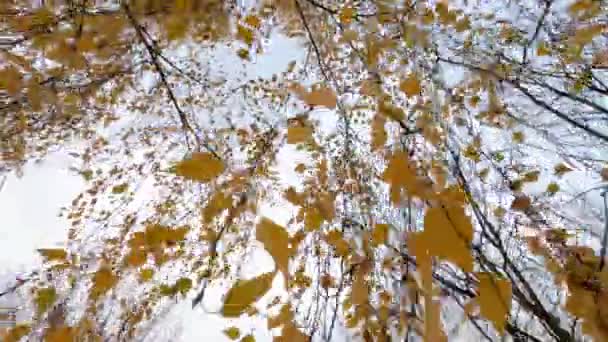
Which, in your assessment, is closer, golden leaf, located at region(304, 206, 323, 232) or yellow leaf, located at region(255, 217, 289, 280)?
yellow leaf, located at region(255, 217, 289, 280)

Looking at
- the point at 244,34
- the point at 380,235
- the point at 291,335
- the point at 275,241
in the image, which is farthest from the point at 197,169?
the point at 244,34

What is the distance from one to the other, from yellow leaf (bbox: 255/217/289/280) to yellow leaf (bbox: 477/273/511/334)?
0.60ft

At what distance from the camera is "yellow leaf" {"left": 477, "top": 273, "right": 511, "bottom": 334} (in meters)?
0.33

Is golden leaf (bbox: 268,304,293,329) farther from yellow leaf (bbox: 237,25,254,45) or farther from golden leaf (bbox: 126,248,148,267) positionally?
yellow leaf (bbox: 237,25,254,45)

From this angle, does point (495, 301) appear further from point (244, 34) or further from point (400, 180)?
point (244, 34)

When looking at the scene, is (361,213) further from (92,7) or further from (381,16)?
(92,7)

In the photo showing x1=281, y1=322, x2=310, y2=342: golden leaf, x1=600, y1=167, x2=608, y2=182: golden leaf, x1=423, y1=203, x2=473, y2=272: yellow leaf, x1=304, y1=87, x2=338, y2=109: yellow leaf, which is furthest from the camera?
x1=600, y1=167, x2=608, y2=182: golden leaf

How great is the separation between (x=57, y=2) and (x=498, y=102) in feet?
5.52

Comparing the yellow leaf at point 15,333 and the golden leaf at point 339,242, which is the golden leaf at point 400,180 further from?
the yellow leaf at point 15,333

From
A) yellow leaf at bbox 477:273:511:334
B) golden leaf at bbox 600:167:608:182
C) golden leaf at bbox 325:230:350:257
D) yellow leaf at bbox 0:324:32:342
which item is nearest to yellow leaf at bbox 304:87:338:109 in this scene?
yellow leaf at bbox 477:273:511:334

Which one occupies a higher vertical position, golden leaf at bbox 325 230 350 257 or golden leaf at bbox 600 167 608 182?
golden leaf at bbox 600 167 608 182

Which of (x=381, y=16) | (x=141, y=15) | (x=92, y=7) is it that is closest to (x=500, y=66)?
(x=381, y=16)

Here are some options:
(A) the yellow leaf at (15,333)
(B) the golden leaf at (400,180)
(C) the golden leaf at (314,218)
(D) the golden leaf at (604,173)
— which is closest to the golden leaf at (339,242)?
(C) the golden leaf at (314,218)

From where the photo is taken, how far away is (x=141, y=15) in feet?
3.58
